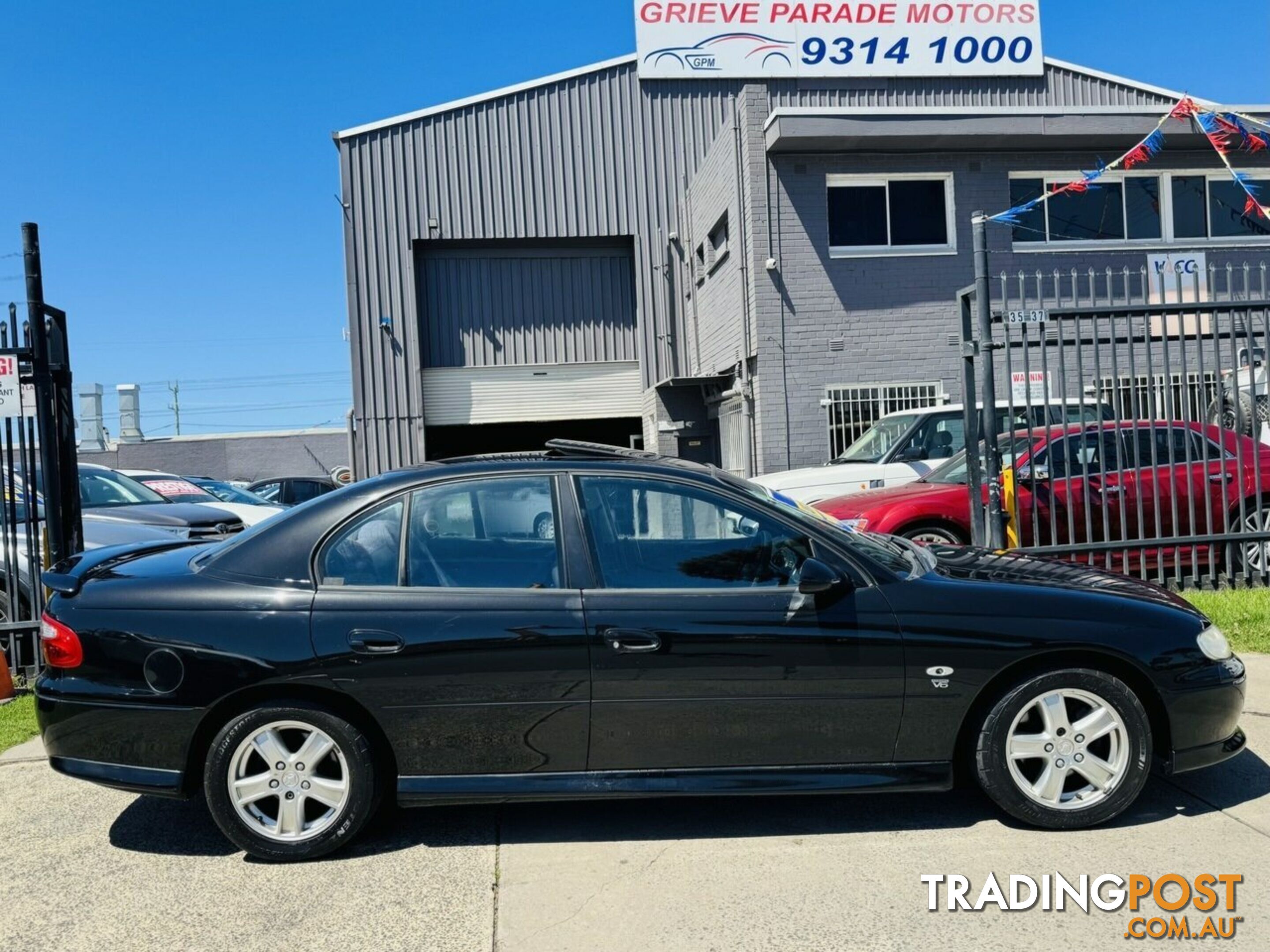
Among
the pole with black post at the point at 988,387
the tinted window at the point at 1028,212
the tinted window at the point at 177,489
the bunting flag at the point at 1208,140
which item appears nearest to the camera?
the pole with black post at the point at 988,387

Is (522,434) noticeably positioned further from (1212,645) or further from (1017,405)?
(1212,645)

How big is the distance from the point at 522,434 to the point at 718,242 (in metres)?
8.37

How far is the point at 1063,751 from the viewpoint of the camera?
4.15 metres

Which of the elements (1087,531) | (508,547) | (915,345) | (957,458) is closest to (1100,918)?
(508,547)

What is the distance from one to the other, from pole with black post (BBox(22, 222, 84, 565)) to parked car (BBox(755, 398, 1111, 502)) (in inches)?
248

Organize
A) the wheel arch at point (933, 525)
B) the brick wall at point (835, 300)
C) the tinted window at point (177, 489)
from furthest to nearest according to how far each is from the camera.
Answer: the brick wall at point (835, 300), the tinted window at point (177, 489), the wheel arch at point (933, 525)

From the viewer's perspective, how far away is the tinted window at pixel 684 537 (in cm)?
420

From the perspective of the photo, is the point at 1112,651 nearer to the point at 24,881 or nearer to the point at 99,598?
the point at 99,598

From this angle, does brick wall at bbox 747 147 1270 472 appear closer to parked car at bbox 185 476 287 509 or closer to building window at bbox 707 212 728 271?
building window at bbox 707 212 728 271

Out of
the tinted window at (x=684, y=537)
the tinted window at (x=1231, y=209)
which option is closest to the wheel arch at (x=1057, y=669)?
the tinted window at (x=684, y=537)

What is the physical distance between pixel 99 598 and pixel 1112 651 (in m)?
3.95

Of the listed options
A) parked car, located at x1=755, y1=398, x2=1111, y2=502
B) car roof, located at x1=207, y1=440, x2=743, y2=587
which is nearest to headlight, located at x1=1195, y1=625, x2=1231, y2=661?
car roof, located at x1=207, y1=440, x2=743, y2=587

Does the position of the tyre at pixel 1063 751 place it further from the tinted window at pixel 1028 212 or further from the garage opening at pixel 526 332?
the garage opening at pixel 526 332

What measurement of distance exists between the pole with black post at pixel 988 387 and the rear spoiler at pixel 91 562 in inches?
208
